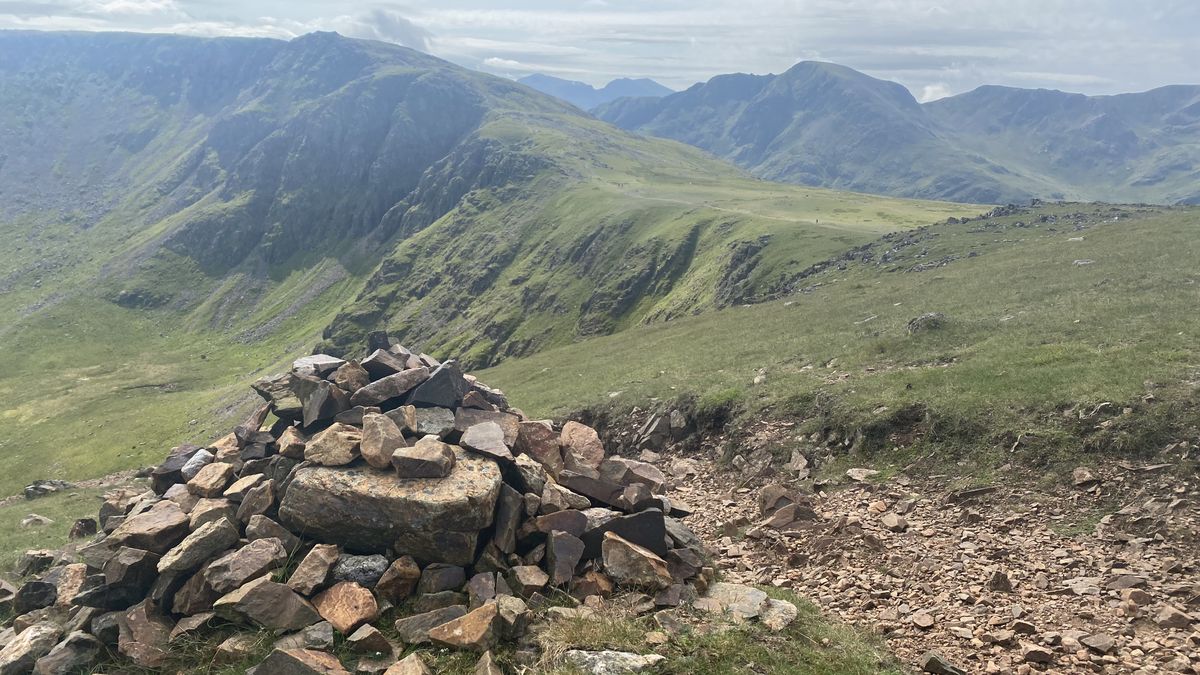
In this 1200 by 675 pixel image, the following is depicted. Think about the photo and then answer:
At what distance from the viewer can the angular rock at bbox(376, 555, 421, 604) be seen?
48.0ft

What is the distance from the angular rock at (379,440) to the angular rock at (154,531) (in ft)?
17.2

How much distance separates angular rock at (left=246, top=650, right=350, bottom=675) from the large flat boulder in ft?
10.5

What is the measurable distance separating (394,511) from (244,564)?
352 centimetres

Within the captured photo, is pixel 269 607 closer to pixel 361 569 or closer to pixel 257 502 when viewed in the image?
pixel 361 569

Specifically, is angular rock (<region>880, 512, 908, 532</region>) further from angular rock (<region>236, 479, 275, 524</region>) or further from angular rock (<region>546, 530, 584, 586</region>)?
angular rock (<region>236, 479, 275, 524</region>)

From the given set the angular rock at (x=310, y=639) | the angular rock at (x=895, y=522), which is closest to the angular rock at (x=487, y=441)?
the angular rock at (x=310, y=639)

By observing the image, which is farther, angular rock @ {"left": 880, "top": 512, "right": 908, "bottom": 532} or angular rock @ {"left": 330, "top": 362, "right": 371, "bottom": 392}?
angular rock @ {"left": 330, "top": 362, "right": 371, "bottom": 392}

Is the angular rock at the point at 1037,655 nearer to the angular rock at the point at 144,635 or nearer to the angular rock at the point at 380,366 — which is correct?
the angular rock at the point at 144,635

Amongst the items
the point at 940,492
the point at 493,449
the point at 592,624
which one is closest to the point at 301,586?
the point at 493,449

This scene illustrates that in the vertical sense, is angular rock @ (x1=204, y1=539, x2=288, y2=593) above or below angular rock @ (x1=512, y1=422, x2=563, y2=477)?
below

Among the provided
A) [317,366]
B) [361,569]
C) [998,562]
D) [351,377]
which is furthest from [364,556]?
[998,562]

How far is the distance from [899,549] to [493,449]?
11.2 metres

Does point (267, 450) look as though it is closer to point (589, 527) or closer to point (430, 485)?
point (430, 485)

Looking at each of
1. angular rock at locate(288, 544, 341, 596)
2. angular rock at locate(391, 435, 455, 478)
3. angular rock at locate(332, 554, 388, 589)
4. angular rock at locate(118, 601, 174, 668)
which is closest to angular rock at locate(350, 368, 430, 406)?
angular rock at locate(391, 435, 455, 478)
